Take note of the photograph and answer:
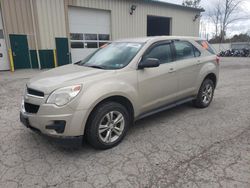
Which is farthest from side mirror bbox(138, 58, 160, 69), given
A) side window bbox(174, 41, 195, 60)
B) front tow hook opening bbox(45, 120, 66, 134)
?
front tow hook opening bbox(45, 120, 66, 134)

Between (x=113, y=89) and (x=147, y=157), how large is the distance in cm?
111

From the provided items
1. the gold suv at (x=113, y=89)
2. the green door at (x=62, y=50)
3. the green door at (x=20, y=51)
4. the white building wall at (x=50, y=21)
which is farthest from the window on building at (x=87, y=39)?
the gold suv at (x=113, y=89)

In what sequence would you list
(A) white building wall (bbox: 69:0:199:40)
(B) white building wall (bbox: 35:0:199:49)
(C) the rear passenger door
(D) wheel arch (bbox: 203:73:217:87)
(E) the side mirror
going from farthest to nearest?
(A) white building wall (bbox: 69:0:199:40), (B) white building wall (bbox: 35:0:199:49), (D) wheel arch (bbox: 203:73:217:87), (C) the rear passenger door, (E) the side mirror

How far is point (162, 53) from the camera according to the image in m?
3.99

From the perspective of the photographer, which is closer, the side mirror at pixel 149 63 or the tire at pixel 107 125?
the tire at pixel 107 125

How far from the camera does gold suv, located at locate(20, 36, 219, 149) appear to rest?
2754mm

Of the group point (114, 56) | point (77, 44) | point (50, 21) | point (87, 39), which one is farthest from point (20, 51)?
point (114, 56)

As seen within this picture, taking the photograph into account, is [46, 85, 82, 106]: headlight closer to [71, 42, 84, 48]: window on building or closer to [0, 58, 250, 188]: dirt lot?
[0, 58, 250, 188]: dirt lot

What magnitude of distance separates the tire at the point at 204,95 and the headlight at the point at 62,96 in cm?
323

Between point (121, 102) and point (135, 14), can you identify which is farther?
point (135, 14)

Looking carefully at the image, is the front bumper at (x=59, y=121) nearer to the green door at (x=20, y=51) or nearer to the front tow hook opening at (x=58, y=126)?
the front tow hook opening at (x=58, y=126)

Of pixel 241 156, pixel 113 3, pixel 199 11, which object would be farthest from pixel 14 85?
pixel 199 11

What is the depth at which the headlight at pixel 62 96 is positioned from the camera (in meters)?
2.72

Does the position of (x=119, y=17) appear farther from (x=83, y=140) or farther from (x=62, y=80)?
(x=83, y=140)
